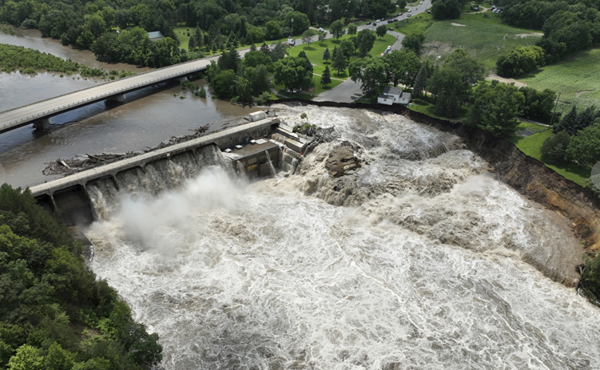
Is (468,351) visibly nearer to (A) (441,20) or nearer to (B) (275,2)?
(A) (441,20)

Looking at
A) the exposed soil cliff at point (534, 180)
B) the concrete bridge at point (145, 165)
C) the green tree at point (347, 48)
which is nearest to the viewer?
the concrete bridge at point (145, 165)

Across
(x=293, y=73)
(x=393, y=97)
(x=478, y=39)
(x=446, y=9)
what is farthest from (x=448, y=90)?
(x=446, y=9)

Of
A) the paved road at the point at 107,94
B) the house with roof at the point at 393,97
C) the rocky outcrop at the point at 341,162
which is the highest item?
the paved road at the point at 107,94

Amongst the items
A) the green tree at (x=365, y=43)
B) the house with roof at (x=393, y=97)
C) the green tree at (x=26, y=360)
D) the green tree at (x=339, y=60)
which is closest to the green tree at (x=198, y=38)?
the green tree at (x=339, y=60)

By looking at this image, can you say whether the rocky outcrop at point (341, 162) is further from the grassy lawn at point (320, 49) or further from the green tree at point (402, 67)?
the grassy lawn at point (320, 49)

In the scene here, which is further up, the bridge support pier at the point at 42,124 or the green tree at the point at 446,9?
the bridge support pier at the point at 42,124

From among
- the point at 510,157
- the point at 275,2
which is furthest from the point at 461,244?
the point at 275,2

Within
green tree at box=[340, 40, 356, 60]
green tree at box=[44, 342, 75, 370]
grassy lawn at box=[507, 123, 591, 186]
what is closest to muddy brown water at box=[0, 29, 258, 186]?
green tree at box=[44, 342, 75, 370]
